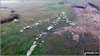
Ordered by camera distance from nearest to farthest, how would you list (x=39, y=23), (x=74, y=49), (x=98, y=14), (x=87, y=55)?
(x=87, y=55)
(x=74, y=49)
(x=39, y=23)
(x=98, y=14)

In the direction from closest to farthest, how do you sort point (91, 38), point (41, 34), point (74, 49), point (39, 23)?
point (74, 49), point (91, 38), point (41, 34), point (39, 23)

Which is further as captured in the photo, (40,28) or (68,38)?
(40,28)

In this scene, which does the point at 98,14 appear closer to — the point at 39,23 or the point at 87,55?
the point at 39,23

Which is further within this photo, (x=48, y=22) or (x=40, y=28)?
(x=48, y=22)

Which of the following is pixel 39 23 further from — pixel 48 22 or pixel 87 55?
pixel 87 55

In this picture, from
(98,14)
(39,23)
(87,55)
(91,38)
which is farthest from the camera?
(98,14)

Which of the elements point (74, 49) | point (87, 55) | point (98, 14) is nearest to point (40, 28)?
point (74, 49)

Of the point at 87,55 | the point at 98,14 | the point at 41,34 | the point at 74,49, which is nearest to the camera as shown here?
the point at 87,55

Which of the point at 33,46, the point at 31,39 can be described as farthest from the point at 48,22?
the point at 33,46
